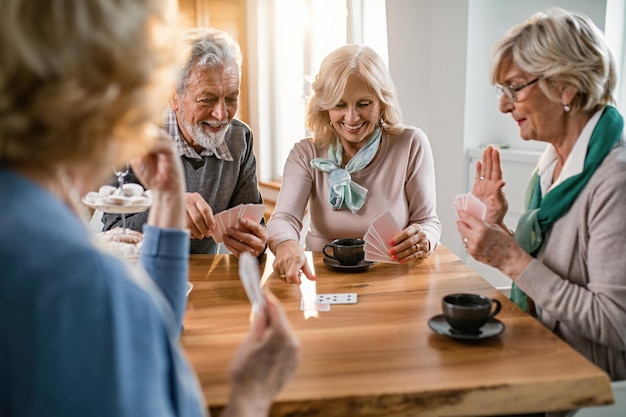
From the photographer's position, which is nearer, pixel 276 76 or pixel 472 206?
pixel 472 206

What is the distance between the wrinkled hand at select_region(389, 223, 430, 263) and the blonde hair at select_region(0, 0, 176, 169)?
148cm

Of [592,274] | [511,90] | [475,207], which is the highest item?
[511,90]

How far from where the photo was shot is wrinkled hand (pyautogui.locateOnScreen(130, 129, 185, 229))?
1392 mm

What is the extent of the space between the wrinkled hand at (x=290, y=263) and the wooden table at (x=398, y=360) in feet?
Result: 0.25

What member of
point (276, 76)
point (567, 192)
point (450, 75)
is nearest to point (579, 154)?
point (567, 192)

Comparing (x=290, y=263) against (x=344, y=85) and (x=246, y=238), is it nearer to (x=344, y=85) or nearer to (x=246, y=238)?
(x=246, y=238)

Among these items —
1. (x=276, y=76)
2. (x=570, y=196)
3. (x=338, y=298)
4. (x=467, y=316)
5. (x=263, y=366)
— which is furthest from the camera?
(x=276, y=76)

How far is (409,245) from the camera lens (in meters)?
2.22

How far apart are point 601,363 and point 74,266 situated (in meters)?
1.45

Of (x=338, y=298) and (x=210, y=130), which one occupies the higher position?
(x=210, y=130)

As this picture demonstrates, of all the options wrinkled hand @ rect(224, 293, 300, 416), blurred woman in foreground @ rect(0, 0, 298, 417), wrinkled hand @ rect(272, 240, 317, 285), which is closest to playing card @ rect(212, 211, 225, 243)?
wrinkled hand @ rect(272, 240, 317, 285)

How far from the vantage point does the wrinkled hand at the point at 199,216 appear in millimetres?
2264

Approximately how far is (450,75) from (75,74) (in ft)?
11.5

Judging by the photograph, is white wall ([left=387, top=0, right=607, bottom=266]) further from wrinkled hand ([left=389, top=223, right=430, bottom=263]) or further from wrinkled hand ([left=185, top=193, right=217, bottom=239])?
wrinkled hand ([left=185, top=193, right=217, bottom=239])
